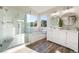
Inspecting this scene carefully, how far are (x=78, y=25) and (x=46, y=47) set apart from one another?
0.74 meters

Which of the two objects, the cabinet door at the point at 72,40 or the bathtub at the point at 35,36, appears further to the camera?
the bathtub at the point at 35,36

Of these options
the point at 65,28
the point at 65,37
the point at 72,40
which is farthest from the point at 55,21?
the point at 72,40

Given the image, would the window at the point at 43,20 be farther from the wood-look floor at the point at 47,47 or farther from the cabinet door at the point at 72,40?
the cabinet door at the point at 72,40

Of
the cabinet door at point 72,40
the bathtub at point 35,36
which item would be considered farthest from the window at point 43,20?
the cabinet door at point 72,40

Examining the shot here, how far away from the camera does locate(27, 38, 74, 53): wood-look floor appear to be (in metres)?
1.80

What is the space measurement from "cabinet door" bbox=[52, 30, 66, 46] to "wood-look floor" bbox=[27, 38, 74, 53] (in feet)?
0.28

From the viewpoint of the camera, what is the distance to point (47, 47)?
1.88m

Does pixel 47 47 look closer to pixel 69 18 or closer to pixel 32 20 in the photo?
pixel 32 20

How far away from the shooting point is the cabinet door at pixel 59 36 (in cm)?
185

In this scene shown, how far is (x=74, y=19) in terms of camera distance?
1826 mm

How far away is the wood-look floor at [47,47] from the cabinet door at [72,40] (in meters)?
0.08

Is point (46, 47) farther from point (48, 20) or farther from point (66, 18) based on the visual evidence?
point (66, 18)

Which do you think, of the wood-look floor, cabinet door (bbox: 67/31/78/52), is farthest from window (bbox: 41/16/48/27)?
cabinet door (bbox: 67/31/78/52)
